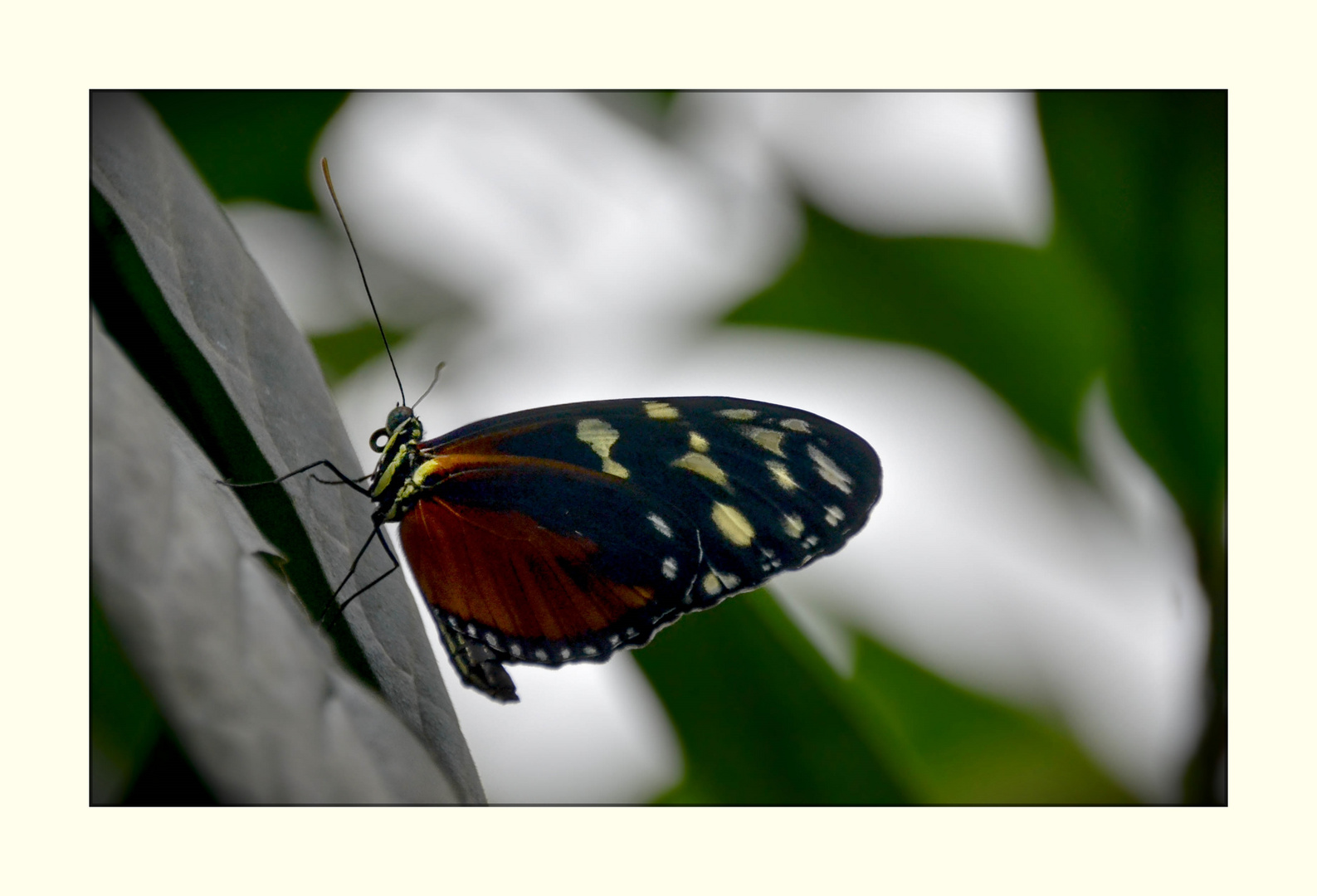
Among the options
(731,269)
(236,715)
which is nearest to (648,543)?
(731,269)

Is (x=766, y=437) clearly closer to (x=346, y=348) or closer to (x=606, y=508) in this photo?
(x=606, y=508)

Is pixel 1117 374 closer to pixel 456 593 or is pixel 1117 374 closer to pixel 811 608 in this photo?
pixel 811 608

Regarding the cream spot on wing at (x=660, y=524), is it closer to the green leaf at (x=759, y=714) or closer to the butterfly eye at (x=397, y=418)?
the green leaf at (x=759, y=714)

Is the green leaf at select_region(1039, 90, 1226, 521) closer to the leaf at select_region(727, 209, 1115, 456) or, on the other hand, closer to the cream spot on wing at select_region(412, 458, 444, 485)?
the leaf at select_region(727, 209, 1115, 456)

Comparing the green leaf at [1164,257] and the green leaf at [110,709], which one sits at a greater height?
the green leaf at [1164,257]

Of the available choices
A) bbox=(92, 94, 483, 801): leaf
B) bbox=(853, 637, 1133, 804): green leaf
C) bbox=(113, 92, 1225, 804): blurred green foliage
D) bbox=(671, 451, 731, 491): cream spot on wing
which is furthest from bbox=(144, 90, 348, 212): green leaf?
bbox=(853, 637, 1133, 804): green leaf

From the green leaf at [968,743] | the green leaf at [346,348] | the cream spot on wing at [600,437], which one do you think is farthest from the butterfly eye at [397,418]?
the green leaf at [968,743]
